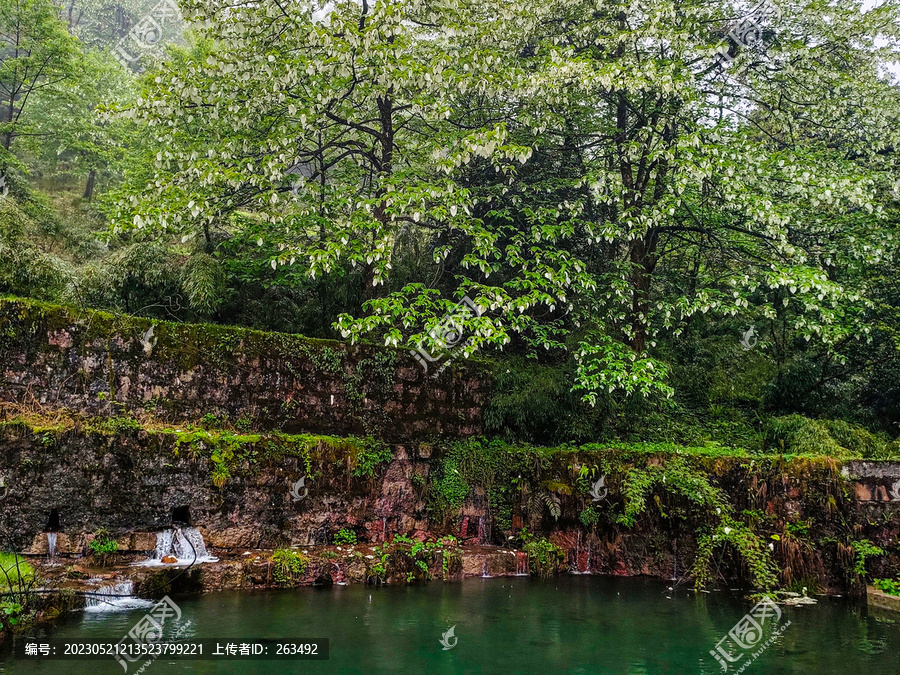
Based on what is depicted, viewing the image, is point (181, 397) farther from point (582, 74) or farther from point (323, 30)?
point (582, 74)

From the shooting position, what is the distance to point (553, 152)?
38.5 ft

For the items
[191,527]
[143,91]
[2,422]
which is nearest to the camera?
[2,422]

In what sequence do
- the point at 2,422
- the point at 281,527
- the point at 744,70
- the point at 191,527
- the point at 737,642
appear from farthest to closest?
the point at 744,70, the point at 281,527, the point at 191,527, the point at 2,422, the point at 737,642

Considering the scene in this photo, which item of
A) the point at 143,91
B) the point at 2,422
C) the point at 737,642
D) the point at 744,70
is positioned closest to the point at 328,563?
the point at 2,422

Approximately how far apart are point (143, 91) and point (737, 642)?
35.8 feet

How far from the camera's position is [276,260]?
871 cm
